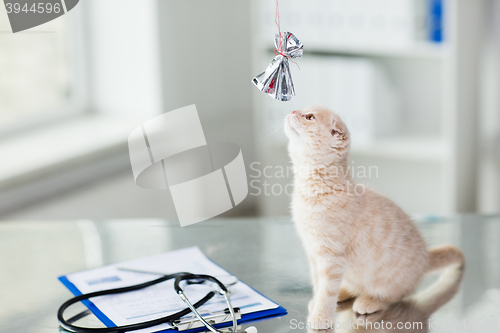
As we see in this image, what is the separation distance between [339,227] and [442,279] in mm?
260

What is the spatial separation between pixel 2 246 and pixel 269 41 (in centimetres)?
154

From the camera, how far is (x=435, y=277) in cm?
83

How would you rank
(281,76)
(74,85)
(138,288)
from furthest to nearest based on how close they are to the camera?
(74,85)
(138,288)
(281,76)

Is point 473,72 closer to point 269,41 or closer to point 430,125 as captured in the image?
point 430,125

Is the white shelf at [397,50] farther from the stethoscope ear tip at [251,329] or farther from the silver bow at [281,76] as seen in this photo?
the stethoscope ear tip at [251,329]


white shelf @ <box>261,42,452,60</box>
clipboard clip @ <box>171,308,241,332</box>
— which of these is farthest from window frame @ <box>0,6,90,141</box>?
clipboard clip @ <box>171,308,241,332</box>

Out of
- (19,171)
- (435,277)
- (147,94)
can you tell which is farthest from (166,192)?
(435,277)

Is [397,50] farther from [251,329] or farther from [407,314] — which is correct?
[251,329]

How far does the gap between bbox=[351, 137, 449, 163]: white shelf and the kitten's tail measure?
1.25 metres

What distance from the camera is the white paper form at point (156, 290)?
70 centimetres

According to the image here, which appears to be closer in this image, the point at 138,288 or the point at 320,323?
the point at 320,323

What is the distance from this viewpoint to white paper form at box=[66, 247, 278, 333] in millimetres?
697

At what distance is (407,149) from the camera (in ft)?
6.89

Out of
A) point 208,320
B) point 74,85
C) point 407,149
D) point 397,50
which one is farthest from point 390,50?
point 208,320
